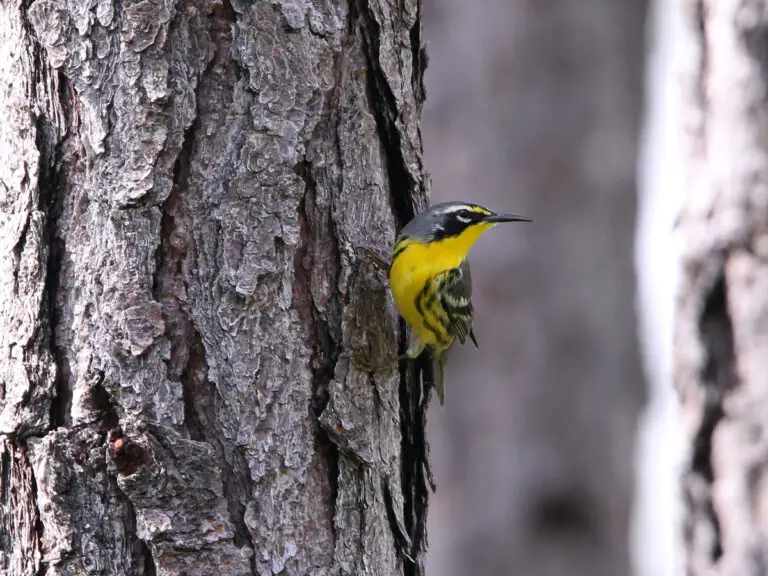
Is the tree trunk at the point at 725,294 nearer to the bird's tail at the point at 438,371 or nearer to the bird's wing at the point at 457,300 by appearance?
the bird's tail at the point at 438,371

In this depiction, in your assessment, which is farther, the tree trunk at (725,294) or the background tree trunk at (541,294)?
the background tree trunk at (541,294)

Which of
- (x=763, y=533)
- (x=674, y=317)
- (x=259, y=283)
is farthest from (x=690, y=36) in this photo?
(x=259, y=283)

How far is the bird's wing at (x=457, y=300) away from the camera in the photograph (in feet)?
16.1

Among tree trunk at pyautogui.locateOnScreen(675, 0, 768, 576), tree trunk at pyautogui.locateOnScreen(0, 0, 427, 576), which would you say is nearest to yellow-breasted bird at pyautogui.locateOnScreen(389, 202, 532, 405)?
tree trunk at pyautogui.locateOnScreen(0, 0, 427, 576)

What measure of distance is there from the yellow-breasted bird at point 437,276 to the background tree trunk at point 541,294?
3.57 metres

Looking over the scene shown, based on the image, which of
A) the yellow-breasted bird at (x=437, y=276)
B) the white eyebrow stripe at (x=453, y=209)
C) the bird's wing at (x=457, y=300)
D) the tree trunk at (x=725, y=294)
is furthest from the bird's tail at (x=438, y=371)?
the tree trunk at (x=725, y=294)

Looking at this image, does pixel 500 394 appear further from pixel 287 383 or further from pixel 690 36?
pixel 690 36

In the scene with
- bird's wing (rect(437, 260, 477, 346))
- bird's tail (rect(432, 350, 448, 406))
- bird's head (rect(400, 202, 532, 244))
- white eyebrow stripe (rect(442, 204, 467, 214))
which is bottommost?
bird's tail (rect(432, 350, 448, 406))

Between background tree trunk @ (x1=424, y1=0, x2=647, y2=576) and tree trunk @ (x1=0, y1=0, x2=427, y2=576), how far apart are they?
5446 millimetres

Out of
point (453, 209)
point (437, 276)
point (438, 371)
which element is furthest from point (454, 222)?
point (438, 371)

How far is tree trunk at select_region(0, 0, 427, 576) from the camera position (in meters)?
2.94

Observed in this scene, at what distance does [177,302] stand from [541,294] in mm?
5991

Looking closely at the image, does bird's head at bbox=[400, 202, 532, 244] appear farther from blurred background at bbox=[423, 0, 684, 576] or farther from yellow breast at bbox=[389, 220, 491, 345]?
blurred background at bbox=[423, 0, 684, 576]

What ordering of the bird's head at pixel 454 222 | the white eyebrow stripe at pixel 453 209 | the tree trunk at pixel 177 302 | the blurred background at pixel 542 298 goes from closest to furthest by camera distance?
the tree trunk at pixel 177 302 < the bird's head at pixel 454 222 < the white eyebrow stripe at pixel 453 209 < the blurred background at pixel 542 298
